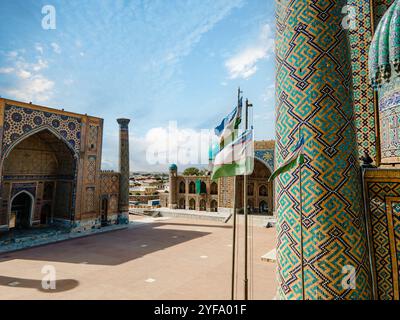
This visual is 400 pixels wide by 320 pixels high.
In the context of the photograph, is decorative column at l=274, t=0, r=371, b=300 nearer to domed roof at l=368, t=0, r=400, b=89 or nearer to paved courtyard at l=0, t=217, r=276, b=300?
domed roof at l=368, t=0, r=400, b=89

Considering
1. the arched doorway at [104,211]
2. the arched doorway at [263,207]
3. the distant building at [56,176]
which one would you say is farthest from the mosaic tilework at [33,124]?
the arched doorway at [263,207]

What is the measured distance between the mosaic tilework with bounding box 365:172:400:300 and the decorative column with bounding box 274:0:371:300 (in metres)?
0.25

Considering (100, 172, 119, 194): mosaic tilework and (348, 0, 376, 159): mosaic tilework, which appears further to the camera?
(100, 172, 119, 194): mosaic tilework

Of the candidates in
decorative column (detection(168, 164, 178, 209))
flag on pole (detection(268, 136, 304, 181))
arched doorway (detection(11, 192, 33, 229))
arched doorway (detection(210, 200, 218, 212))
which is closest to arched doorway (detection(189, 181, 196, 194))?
decorative column (detection(168, 164, 178, 209))

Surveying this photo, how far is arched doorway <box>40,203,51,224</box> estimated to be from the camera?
15547 millimetres

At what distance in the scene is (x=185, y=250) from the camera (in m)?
10.9

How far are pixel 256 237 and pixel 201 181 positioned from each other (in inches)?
497

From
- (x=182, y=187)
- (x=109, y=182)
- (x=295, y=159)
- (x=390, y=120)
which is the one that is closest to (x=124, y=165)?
(x=109, y=182)

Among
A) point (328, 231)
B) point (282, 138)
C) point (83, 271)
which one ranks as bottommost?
point (83, 271)

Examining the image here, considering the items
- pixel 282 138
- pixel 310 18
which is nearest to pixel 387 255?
pixel 282 138

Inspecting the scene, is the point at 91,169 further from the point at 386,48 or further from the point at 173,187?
the point at 386,48

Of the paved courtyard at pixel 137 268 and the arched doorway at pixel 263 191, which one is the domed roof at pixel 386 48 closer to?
the paved courtyard at pixel 137 268

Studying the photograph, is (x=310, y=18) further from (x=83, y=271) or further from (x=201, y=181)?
(x=201, y=181)

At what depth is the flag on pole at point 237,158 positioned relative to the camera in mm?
3508
